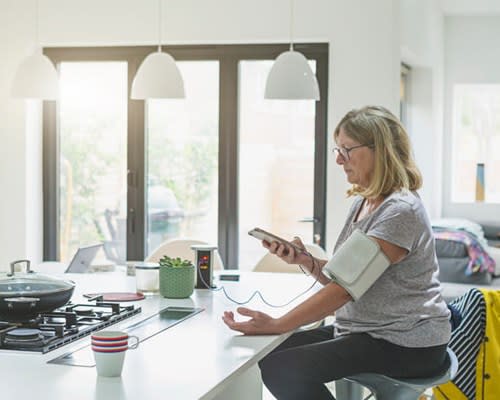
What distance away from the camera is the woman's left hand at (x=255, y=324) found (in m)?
2.50

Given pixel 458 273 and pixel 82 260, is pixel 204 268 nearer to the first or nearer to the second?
pixel 82 260

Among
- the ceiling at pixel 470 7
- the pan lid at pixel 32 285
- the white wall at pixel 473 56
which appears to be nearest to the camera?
the pan lid at pixel 32 285

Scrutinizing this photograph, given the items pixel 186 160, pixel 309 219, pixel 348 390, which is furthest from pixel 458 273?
pixel 348 390

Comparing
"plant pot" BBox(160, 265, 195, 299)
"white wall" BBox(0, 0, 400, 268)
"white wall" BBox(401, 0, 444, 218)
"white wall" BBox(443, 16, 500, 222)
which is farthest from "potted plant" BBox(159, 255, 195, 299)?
"white wall" BBox(443, 16, 500, 222)

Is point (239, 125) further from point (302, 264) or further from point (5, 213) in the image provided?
point (302, 264)

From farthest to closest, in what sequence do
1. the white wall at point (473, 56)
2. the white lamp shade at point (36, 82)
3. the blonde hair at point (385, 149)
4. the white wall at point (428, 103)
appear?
1. the white wall at point (473, 56)
2. the white wall at point (428, 103)
3. the white lamp shade at point (36, 82)
4. the blonde hair at point (385, 149)

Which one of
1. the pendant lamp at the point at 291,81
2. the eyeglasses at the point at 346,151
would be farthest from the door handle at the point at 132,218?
the eyeglasses at the point at 346,151

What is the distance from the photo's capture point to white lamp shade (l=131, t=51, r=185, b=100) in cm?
405

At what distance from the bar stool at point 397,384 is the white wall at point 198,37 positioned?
2.71 meters

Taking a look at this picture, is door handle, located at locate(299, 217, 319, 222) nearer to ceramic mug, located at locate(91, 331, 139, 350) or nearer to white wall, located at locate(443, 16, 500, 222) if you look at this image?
white wall, located at locate(443, 16, 500, 222)

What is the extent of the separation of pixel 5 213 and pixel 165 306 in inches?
125

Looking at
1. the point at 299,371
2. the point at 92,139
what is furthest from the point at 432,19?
the point at 299,371

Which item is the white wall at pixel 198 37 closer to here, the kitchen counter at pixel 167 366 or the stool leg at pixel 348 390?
the stool leg at pixel 348 390

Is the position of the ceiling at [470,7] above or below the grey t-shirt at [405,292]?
above
